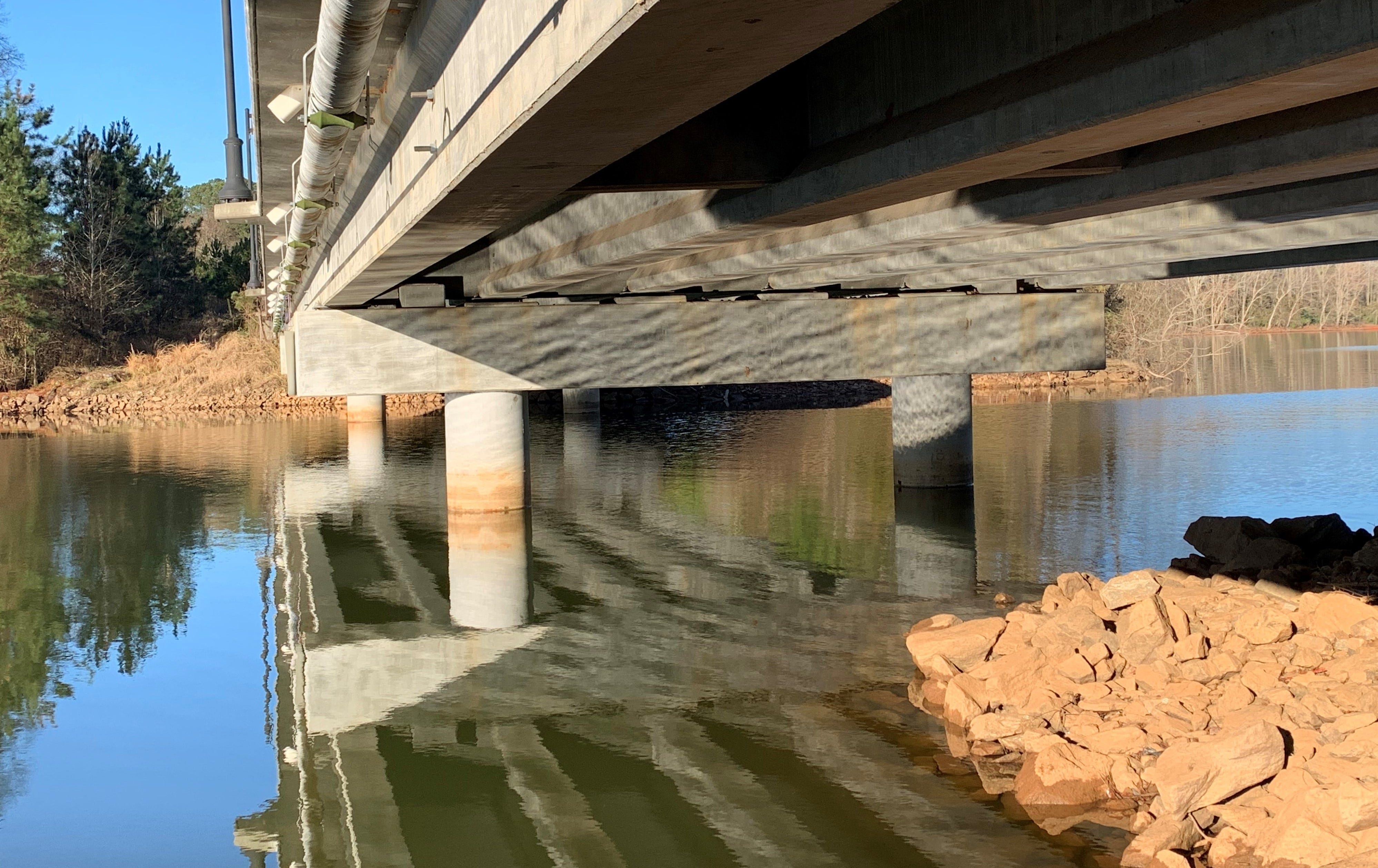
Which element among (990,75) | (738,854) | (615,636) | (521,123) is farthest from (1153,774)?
(615,636)

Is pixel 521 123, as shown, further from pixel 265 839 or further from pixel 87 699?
pixel 87 699

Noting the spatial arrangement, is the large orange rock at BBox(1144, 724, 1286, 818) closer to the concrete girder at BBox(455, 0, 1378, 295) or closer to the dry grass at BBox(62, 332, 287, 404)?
the concrete girder at BBox(455, 0, 1378, 295)

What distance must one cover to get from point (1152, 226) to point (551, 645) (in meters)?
7.18

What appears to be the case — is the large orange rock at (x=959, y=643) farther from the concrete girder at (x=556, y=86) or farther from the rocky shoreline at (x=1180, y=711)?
the concrete girder at (x=556, y=86)

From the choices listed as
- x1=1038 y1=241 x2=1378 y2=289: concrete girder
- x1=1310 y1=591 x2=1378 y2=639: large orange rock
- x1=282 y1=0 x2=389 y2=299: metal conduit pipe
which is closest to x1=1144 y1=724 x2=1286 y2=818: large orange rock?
x1=1310 y1=591 x2=1378 y2=639: large orange rock

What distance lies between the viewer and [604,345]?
67.3 feet

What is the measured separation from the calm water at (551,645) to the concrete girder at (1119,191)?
389cm

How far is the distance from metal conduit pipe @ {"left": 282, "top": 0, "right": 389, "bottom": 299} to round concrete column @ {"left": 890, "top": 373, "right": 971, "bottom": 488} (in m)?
13.4

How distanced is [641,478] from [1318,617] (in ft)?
57.1

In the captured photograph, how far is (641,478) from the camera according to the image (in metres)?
26.5

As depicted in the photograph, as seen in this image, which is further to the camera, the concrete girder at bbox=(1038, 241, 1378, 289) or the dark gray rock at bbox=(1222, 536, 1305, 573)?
the concrete girder at bbox=(1038, 241, 1378, 289)

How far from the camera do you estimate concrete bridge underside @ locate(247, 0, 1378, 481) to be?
5.25m

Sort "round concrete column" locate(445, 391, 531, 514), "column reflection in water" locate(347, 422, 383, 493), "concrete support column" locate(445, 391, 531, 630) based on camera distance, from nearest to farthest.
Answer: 1. "concrete support column" locate(445, 391, 531, 630)
2. "round concrete column" locate(445, 391, 531, 514)
3. "column reflection in water" locate(347, 422, 383, 493)

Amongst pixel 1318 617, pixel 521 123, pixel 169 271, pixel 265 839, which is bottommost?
pixel 265 839
